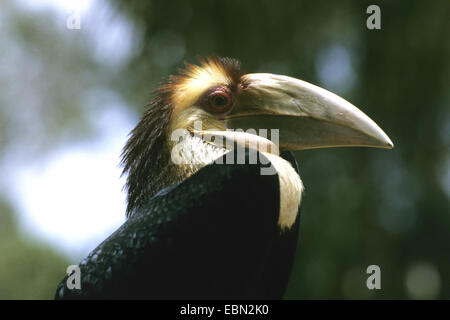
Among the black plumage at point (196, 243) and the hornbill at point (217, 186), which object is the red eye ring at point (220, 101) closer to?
the hornbill at point (217, 186)

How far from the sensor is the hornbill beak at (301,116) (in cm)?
253

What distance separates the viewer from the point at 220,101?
2.79 m

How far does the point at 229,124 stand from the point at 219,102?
14 centimetres

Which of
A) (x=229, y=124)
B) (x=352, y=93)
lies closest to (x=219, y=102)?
(x=229, y=124)

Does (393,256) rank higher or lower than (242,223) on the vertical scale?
lower

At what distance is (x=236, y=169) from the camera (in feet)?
7.94

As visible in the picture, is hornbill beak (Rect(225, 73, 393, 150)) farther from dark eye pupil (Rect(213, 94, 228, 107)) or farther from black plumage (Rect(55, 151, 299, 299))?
black plumage (Rect(55, 151, 299, 299))

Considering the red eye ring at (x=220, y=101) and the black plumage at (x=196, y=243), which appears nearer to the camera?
the black plumage at (x=196, y=243)

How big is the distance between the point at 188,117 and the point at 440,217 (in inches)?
207

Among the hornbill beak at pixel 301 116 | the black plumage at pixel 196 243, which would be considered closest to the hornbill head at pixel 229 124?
the hornbill beak at pixel 301 116

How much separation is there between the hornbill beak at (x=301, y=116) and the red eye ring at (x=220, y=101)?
4 cm

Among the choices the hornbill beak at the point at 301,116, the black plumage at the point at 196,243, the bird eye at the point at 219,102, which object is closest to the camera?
the black plumage at the point at 196,243
